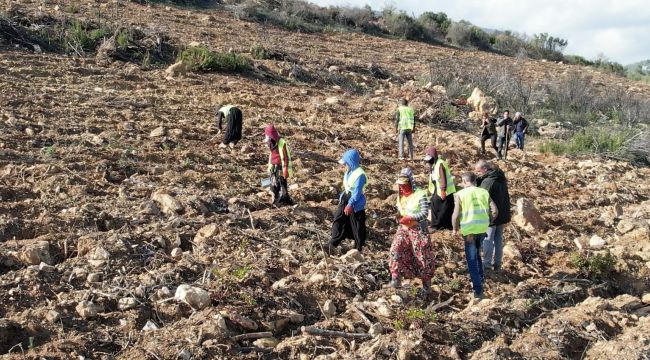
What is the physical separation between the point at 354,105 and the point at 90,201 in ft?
26.6

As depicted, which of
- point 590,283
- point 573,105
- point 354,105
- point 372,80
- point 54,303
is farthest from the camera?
point 573,105

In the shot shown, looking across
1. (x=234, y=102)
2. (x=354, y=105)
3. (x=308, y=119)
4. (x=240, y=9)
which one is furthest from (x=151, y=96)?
(x=240, y=9)

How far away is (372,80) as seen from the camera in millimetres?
17109

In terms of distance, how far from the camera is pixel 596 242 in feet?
25.3

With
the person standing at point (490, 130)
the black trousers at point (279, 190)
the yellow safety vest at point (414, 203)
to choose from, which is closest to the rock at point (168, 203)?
the black trousers at point (279, 190)

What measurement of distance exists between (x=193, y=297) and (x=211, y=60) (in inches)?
406

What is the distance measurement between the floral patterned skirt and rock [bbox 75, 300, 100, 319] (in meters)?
2.54

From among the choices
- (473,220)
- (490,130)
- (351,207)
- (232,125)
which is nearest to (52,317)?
(351,207)

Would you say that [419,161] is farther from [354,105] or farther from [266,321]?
[266,321]

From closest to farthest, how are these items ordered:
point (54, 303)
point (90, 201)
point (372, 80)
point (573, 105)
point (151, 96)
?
point (54, 303), point (90, 201), point (151, 96), point (372, 80), point (573, 105)

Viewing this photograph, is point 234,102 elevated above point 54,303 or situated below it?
above

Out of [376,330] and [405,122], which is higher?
[405,122]

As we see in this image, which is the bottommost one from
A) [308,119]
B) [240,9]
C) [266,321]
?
[266,321]

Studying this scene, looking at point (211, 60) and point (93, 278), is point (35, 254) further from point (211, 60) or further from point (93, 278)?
point (211, 60)
